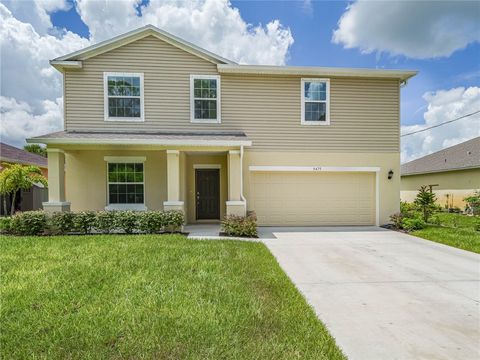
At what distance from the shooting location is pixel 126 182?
33.8 ft

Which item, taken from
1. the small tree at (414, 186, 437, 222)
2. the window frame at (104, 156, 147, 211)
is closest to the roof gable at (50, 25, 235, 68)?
the window frame at (104, 156, 147, 211)

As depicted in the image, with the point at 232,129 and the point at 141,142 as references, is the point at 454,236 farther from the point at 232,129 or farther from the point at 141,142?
the point at 141,142

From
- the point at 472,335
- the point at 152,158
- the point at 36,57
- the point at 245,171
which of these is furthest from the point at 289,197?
the point at 36,57

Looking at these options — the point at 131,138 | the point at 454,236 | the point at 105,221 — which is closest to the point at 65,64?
the point at 131,138

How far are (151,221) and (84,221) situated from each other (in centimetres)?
206

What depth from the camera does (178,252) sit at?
6.15m

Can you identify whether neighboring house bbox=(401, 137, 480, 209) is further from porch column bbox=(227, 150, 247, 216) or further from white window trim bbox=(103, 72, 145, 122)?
white window trim bbox=(103, 72, 145, 122)

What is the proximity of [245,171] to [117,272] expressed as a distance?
638 centimetres

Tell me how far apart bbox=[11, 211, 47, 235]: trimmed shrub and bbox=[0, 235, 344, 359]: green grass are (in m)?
2.57

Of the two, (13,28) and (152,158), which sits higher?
(13,28)

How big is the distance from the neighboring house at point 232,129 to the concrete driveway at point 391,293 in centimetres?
315

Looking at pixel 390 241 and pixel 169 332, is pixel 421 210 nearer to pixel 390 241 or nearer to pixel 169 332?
pixel 390 241

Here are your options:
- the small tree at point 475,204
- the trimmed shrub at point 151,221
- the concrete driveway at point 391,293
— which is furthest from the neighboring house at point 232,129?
the small tree at point 475,204

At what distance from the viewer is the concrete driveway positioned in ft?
9.60
